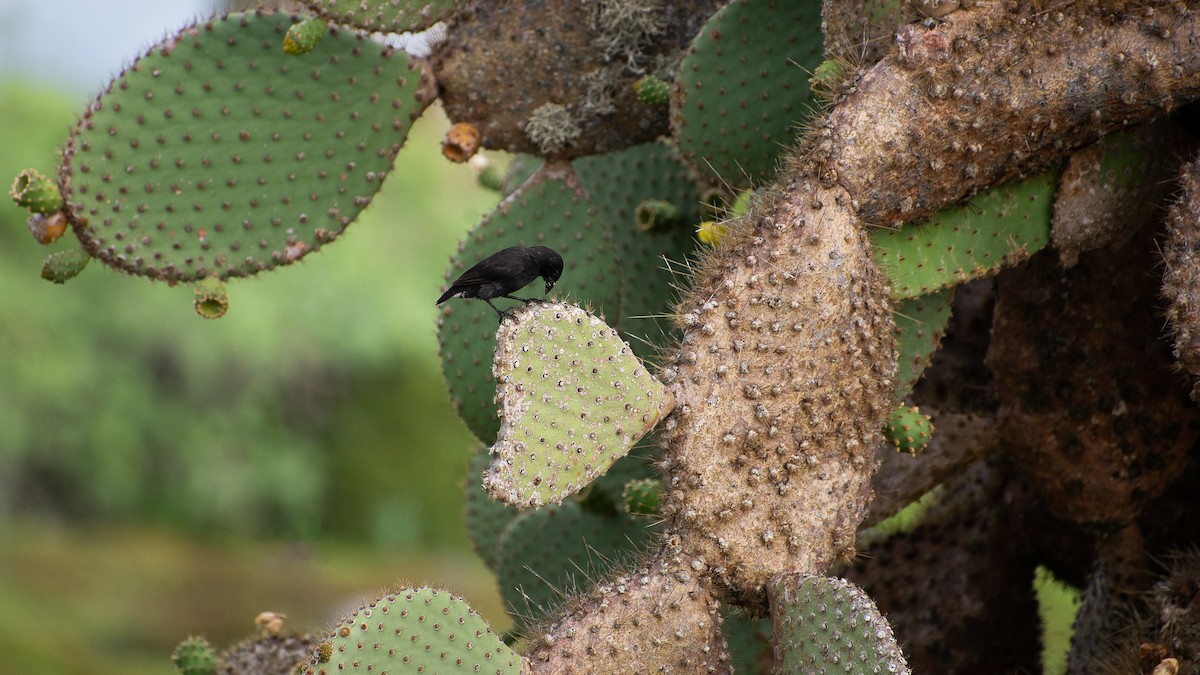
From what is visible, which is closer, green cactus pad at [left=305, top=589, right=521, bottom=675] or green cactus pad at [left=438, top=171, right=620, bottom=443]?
green cactus pad at [left=305, top=589, right=521, bottom=675]

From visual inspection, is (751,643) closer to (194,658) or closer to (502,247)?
(502,247)

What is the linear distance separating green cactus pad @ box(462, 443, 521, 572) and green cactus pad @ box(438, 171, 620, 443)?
580mm

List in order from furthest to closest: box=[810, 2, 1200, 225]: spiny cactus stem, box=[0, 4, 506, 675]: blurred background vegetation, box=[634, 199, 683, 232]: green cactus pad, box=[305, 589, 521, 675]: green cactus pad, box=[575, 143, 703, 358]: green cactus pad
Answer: box=[0, 4, 506, 675]: blurred background vegetation
box=[575, 143, 703, 358]: green cactus pad
box=[634, 199, 683, 232]: green cactus pad
box=[810, 2, 1200, 225]: spiny cactus stem
box=[305, 589, 521, 675]: green cactus pad

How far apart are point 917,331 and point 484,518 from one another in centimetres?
122

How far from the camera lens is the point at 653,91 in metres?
2.25

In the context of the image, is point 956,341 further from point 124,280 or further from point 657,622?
point 124,280

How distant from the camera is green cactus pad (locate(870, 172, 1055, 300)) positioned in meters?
1.92

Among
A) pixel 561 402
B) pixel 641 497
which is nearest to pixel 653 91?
pixel 641 497

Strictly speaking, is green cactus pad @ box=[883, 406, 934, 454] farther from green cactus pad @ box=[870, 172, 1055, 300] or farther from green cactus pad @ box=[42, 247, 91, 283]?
green cactus pad @ box=[42, 247, 91, 283]

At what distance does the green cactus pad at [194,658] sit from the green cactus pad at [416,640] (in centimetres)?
87

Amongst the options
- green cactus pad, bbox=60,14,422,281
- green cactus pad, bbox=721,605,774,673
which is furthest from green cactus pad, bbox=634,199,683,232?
green cactus pad, bbox=721,605,774,673

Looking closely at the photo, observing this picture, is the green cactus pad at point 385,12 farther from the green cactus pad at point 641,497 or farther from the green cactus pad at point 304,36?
the green cactus pad at point 641,497

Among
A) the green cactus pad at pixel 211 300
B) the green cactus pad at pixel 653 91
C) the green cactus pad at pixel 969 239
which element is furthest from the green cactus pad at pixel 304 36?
the green cactus pad at pixel 969 239

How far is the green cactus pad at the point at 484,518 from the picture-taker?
2820 mm
